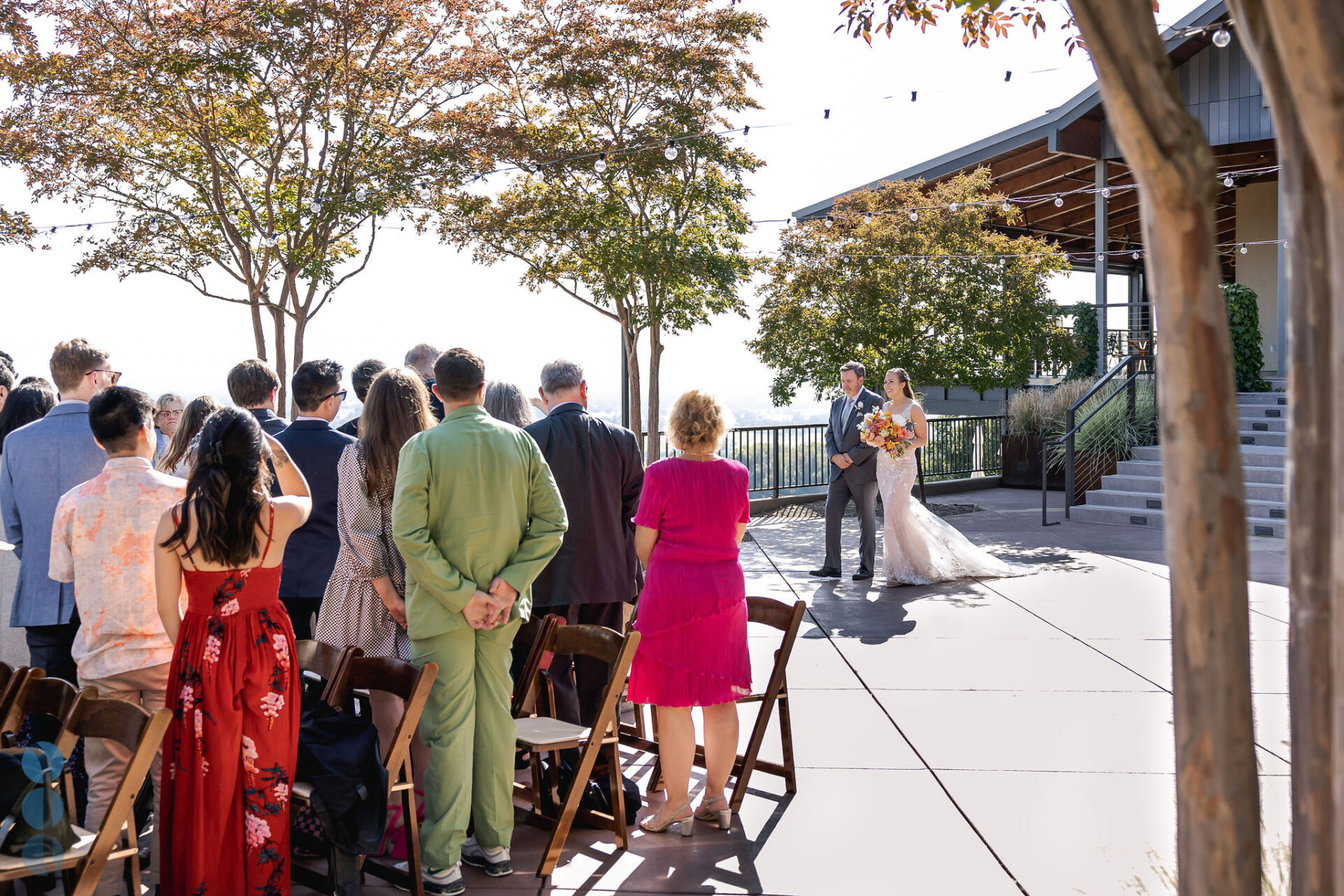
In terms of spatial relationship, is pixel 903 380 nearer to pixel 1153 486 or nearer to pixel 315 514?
pixel 1153 486

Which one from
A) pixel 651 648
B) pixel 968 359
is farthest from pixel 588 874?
pixel 968 359

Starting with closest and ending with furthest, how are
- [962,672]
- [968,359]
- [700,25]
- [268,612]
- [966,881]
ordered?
[268,612]
[966,881]
[962,672]
[700,25]
[968,359]

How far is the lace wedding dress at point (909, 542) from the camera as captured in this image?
32.2 ft

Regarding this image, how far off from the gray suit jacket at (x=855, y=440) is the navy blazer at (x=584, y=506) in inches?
198

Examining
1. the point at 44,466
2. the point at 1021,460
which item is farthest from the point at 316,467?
the point at 1021,460

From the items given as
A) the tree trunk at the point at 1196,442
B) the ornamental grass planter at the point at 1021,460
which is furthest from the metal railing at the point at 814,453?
the tree trunk at the point at 1196,442

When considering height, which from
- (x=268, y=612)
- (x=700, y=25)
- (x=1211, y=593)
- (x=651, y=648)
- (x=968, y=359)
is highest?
(x=700, y=25)

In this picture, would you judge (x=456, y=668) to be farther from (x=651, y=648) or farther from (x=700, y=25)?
(x=700, y=25)

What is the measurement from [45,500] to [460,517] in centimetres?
197

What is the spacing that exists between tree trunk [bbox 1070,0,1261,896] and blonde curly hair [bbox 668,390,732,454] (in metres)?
2.73

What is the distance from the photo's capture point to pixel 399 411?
427 centimetres

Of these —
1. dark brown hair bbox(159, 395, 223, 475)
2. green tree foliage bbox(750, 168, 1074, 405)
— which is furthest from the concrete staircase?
dark brown hair bbox(159, 395, 223, 475)

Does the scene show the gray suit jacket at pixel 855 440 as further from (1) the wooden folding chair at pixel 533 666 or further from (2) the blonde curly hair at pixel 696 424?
(1) the wooden folding chair at pixel 533 666

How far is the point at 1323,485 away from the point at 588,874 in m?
2.96
